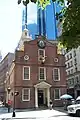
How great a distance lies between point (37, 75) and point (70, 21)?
3374 centimetres

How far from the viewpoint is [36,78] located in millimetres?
39531

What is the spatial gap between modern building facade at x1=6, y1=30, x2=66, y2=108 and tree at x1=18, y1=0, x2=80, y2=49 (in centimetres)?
3198

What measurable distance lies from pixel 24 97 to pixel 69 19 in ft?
108

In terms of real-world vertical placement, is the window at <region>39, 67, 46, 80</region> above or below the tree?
above

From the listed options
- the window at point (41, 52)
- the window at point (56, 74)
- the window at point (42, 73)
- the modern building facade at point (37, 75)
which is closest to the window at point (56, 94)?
the modern building facade at point (37, 75)

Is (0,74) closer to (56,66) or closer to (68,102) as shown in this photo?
(56,66)

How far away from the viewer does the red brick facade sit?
126 ft

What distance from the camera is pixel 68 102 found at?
34344 mm

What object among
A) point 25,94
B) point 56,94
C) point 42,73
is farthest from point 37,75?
point 56,94

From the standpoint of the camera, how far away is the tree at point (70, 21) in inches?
231

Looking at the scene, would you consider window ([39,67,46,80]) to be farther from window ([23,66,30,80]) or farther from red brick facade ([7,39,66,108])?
window ([23,66,30,80])

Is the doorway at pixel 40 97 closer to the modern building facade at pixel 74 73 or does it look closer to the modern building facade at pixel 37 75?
the modern building facade at pixel 37 75

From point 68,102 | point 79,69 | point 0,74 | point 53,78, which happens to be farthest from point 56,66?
point 0,74

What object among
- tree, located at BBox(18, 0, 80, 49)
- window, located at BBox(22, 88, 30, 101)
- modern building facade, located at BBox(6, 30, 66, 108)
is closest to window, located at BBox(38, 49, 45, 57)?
modern building facade, located at BBox(6, 30, 66, 108)
